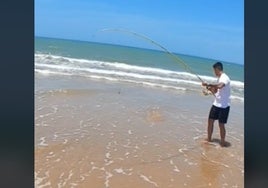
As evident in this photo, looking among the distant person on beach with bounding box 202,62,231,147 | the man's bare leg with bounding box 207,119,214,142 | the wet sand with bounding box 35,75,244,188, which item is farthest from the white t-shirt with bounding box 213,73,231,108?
the wet sand with bounding box 35,75,244,188

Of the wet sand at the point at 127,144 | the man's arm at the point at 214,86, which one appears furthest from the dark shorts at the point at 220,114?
the wet sand at the point at 127,144

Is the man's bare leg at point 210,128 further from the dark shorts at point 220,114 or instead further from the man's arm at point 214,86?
the man's arm at point 214,86

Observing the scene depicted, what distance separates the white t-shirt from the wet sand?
0.56 meters

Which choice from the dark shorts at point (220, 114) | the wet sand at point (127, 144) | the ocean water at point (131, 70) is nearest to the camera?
the wet sand at point (127, 144)

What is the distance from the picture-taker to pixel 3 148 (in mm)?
589

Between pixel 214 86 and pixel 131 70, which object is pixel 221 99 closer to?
pixel 214 86

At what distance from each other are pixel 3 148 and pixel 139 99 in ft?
23.5

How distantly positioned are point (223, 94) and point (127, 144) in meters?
1.46

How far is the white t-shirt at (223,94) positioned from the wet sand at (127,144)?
56 centimetres

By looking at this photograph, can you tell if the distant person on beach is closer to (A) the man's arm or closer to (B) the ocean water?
(A) the man's arm

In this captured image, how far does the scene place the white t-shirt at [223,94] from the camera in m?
Answer: 4.71

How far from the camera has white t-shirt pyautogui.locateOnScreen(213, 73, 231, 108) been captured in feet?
15.5

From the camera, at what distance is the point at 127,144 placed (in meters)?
4.37

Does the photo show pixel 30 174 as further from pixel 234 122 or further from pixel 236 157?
pixel 234 122
